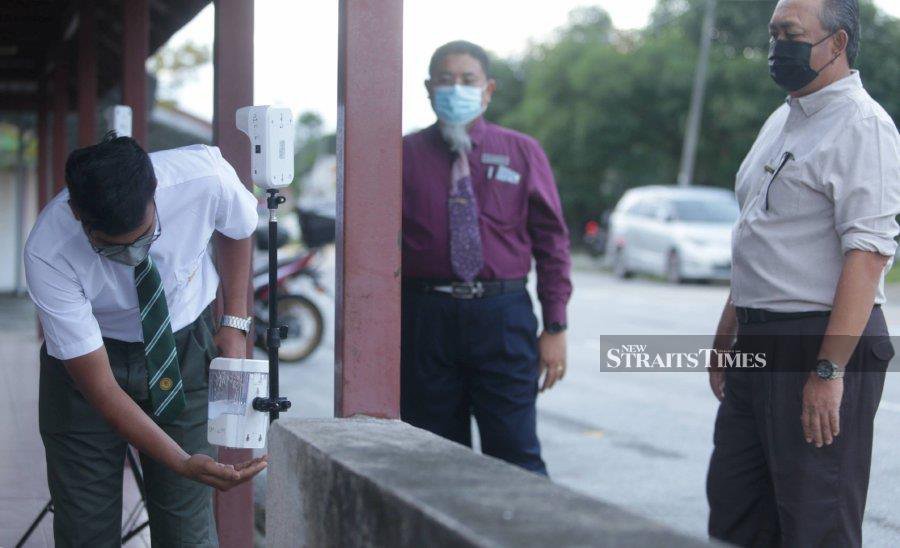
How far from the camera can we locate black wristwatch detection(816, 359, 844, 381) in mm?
3256

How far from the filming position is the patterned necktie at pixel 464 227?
4598mm

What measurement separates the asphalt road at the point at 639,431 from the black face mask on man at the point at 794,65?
137cm

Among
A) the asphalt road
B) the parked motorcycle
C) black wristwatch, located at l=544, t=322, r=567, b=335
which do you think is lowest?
the asphalt road

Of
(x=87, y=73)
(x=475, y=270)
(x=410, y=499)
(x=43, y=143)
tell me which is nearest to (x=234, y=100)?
(x=475, y=270)

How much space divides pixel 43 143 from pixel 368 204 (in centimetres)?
1238

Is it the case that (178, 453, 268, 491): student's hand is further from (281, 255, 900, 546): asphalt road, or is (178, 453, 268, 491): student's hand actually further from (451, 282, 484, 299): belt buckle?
(451, 282, 484, 299): belt buckle

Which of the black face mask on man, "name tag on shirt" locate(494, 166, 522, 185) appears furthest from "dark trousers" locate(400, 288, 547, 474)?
the black face mask on man

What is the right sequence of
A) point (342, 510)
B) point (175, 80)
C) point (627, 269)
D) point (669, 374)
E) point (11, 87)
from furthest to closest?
point (175, 80) < point (627, 269) < point (11, 87) < point (669, 374) < point (342, 510)

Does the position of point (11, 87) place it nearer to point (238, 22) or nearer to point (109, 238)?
point (238, 22)

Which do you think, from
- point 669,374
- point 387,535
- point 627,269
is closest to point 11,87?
point 669,374

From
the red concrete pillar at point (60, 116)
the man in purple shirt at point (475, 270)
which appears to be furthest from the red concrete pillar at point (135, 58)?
the red concrete pillar at point (60, 116)

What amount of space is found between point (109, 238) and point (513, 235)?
2.03 metres

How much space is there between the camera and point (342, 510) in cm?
270

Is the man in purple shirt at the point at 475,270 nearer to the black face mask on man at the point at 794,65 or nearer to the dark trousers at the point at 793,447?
the dark trousers at the point at 793,447
